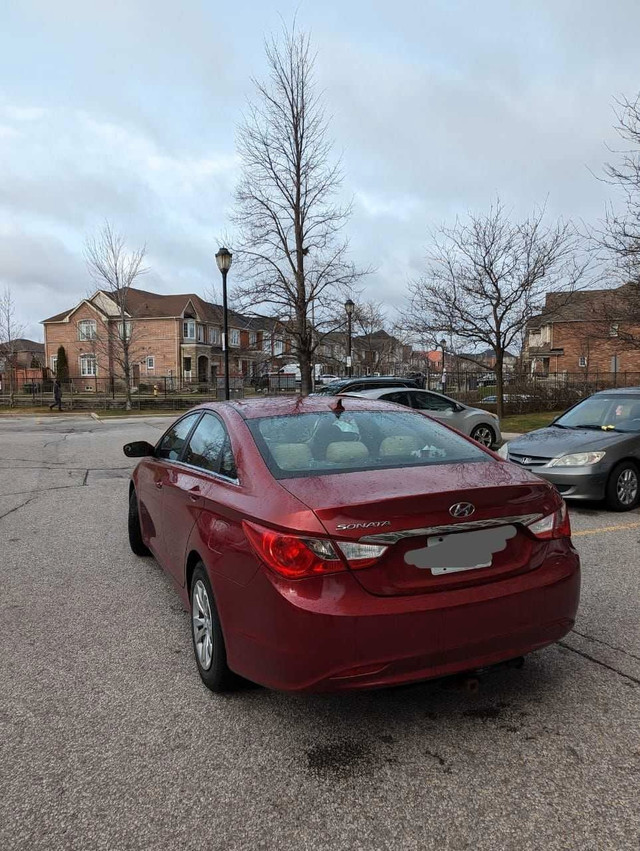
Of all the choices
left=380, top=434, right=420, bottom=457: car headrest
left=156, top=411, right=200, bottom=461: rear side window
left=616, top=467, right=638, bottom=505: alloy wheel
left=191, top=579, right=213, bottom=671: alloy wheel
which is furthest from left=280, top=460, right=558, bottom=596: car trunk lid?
left=616, top=467, right=638, bottom=505: alloy wheel

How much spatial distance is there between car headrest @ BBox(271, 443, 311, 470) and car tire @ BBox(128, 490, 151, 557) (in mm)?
2779

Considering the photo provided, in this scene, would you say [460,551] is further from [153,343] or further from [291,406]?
[153,343]

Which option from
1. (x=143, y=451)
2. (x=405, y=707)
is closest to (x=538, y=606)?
(x=405, y=707)

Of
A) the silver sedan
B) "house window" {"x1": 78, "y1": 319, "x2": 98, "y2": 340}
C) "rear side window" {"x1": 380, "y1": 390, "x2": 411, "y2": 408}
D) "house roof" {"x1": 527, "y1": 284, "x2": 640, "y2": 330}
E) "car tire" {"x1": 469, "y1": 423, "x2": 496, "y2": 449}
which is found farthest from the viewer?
"house window" {"x1": 78, "y1": 319, "x2": 98, "y2": 340}

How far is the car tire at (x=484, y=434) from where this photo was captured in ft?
42.9

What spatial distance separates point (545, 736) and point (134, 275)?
36.4 meters

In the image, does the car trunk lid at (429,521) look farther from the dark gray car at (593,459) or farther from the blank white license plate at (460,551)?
the dark gray car at (593,459)

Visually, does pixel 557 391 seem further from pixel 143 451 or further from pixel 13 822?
pixel 13 822

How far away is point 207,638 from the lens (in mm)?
3262

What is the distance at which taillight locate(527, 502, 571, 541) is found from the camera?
116 inches

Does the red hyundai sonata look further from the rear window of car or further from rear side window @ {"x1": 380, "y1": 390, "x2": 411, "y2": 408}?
the rear window of car

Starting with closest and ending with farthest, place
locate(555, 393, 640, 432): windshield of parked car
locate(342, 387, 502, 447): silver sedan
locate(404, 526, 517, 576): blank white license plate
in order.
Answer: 1. locate(404, 526, 517, 576): blank white license plate
2. locate(555, 393, 640, 432): windshield of parked car
3. locate(342, 387, 502, 447): silver sedan

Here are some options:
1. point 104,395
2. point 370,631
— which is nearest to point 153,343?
point 104,395

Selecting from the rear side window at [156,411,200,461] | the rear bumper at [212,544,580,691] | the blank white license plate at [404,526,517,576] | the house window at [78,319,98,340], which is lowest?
the rear bumper at [212,544,580,691]
